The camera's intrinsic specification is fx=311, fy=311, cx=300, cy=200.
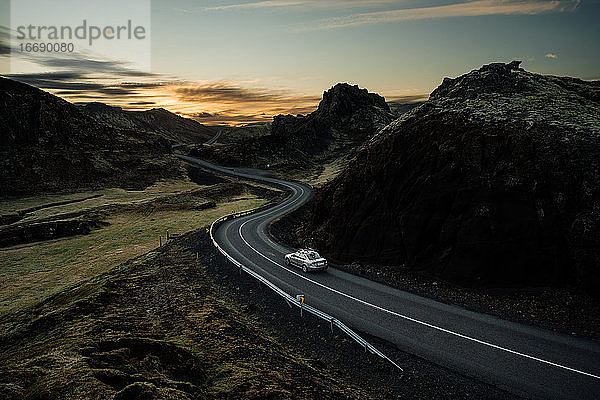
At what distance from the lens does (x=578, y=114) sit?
2089 centimetres

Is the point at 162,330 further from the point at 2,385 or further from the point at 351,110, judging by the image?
the point at 351,110

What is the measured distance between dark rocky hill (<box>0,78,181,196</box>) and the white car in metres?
74.1

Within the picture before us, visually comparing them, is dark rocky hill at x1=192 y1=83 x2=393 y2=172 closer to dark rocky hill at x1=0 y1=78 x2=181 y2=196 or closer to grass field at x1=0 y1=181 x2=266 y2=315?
dark rocky hill at x1=0 y1=78 x2=181 y2=196

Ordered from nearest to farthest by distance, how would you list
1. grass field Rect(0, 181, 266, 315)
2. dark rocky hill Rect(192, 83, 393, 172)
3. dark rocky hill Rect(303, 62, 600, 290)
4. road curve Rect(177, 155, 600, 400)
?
road curve Rect(177, 155, 600, 400)
dark rocky hill Rect(303, 62, 600, 290)
grass field Rect(0, 181, 266, 315)
dark rocky hill Rect(192, 83, 393, 172)

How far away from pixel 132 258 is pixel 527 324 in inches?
1258

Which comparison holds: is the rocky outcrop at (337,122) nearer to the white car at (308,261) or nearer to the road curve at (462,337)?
the white car at (308,261)

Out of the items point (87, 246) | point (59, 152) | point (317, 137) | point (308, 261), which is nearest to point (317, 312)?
point (308, 261)

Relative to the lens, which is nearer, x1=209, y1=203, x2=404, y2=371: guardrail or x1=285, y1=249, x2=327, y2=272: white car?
x1=209, y1=203, x2=404, y2=371: guardrail

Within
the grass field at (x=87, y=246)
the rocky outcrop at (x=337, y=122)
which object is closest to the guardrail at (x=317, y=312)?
the grass field at (x=87, y=246)

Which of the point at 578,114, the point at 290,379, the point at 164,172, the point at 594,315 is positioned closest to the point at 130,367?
the point at 290,379

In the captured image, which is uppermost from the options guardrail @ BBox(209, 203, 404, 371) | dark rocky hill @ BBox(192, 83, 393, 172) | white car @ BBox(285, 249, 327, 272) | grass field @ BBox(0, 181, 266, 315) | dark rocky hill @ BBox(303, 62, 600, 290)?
dark rocky hill @ BBox(192, 83, 393, 172)

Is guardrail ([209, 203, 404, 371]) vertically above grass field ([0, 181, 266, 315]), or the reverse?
guardrail ([209, 203, 404, 371])

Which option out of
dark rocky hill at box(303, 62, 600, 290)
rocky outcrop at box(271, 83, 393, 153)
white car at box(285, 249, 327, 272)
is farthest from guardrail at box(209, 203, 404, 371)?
rocky outcrop at box(271, 83, 393, 153)

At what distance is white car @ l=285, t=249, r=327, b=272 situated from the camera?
901 inches
